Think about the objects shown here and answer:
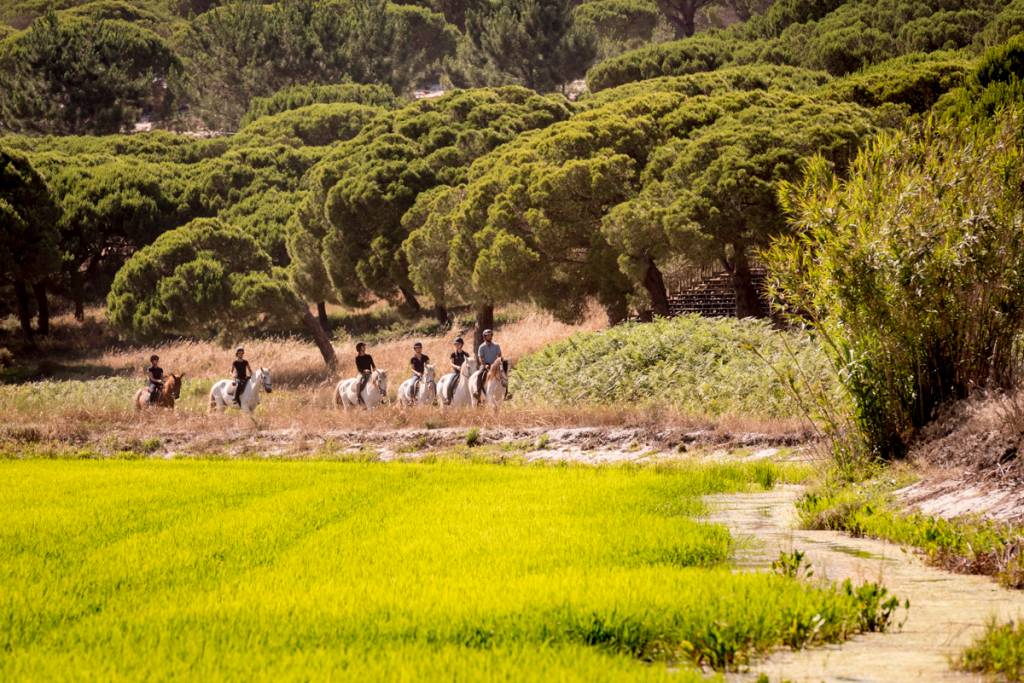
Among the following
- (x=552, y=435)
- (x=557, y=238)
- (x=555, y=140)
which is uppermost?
(x=555, y=140)

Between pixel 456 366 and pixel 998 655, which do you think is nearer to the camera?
pixel 998 655

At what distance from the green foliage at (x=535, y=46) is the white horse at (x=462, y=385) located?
64.5 metres

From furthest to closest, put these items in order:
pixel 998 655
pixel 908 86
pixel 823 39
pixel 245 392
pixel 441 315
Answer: pixel 823 39 → pixel 441 315 → pixel 908 86 → pixel 245 392 → pixel 998 655

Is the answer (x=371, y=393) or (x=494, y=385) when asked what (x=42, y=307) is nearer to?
(x=371, y=393)

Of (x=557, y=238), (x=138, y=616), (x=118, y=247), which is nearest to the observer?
(x=138, y=616)

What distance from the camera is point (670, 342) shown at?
92.9 feet

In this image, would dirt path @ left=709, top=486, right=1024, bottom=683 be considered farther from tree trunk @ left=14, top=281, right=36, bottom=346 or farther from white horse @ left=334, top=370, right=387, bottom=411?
tree trunk @ left=14, top=281, right=36, bottom=346

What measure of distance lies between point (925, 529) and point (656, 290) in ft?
98.8

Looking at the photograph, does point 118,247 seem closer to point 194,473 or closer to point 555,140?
point 555,140

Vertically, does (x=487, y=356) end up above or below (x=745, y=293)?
below

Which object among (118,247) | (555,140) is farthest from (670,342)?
(118,247)

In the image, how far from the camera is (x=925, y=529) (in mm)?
9852

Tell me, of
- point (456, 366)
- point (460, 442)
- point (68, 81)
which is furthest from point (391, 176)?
point (68, 81)

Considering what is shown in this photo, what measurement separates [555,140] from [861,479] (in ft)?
102
